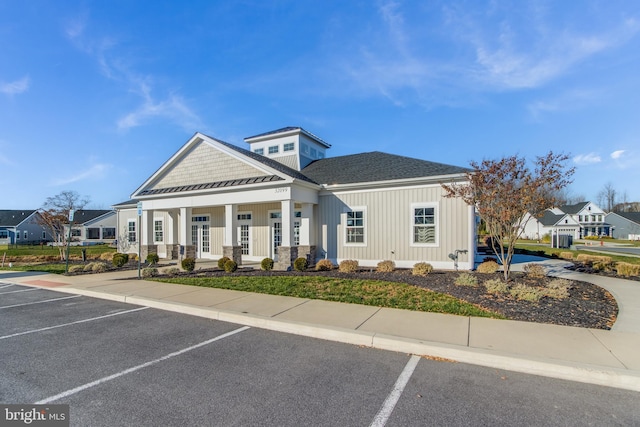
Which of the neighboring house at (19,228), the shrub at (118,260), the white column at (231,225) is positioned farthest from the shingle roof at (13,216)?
the white column at (231,225)

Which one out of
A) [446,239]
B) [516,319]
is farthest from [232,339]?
[446,239]

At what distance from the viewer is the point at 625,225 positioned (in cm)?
5500

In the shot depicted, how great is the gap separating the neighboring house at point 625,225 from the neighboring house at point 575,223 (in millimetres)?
982

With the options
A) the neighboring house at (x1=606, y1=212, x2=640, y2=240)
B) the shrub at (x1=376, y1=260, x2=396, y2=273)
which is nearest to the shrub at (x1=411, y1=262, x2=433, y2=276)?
the shrub at (x1=376, y1=260, x2=396, y2=273)

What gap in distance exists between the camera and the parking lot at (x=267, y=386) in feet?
10.5

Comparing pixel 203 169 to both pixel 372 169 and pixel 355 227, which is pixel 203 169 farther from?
pixel 372 169

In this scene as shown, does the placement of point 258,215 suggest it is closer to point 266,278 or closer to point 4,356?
point 266,278

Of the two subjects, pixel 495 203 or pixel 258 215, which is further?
pixel 258 215

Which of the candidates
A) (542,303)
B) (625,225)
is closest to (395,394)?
(542,303)

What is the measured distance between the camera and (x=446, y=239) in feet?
40.9

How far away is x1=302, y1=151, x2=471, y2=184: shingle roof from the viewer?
1325 cm

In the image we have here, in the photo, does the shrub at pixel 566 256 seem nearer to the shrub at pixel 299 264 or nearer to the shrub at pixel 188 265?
the shrub at pixel 299 264

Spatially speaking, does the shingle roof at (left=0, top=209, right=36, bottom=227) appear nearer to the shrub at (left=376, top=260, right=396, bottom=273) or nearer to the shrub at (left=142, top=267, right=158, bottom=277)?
the shrub at (left=142, top=267, right=158, bottom=277)

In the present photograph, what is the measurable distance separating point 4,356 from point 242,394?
414 cm
